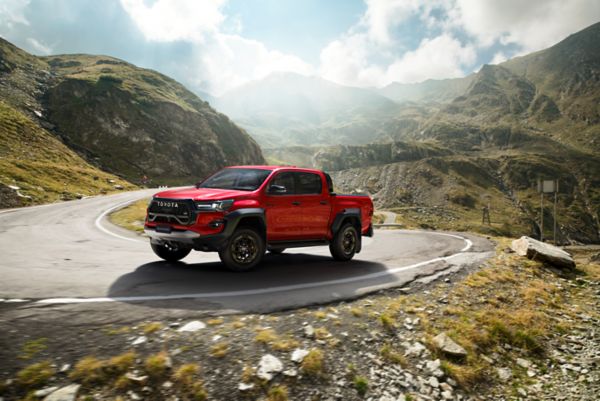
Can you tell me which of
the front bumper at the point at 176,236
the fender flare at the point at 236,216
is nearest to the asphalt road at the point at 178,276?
the front bumper at the point at 176,236

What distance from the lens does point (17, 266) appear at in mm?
7277

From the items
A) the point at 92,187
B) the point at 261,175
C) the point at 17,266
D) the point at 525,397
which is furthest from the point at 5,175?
the point at 525,397

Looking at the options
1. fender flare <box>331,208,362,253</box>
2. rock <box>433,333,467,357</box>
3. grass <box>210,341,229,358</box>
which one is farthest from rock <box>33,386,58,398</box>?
fender flare <box>331,208,362,253</box>

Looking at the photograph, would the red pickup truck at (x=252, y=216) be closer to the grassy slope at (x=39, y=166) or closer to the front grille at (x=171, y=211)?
the front grille at (x=171, y=211)

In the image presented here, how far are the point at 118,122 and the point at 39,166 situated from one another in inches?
1840

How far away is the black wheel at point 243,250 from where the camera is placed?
23.5 ft

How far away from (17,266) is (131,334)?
15.4ft

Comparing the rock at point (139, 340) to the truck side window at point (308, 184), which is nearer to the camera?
the rock at point (139, 340)

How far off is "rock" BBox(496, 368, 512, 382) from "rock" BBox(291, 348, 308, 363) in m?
2.72

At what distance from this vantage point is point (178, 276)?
7.05 metres

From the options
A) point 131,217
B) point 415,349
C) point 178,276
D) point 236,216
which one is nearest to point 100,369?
point 178,276

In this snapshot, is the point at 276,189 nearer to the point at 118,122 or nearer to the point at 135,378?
the point at 135,378

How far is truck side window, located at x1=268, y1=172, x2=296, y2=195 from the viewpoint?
309 inches

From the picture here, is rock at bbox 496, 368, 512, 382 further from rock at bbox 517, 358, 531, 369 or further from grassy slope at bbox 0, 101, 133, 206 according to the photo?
grassy slope at bbox 0, 101, 133, 206
